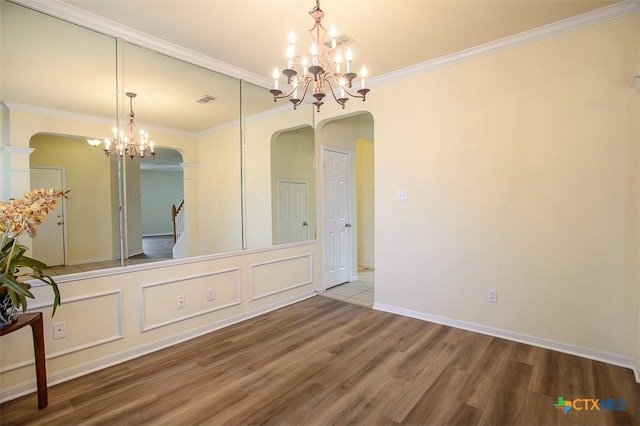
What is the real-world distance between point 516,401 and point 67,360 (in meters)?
3.23

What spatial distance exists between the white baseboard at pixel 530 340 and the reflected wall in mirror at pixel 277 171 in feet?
5.37

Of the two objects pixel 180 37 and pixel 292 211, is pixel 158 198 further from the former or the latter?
pixel 292 211

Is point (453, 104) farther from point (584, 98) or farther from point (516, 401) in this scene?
point (516, 401)

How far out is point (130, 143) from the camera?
2.80 m

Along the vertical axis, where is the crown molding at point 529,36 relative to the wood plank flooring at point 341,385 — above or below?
above

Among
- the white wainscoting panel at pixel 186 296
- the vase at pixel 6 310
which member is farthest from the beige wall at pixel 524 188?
the vase at pixel 6 310

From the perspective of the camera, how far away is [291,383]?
92.0 inches

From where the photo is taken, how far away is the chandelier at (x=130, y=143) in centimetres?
269

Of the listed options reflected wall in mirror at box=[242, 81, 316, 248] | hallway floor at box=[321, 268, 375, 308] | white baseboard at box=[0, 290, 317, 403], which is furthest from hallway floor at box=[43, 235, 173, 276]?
hallway floor at box=[321, 268, 375, 308]

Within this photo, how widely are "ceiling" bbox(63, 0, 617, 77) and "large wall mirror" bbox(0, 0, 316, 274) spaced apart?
0.36 meters

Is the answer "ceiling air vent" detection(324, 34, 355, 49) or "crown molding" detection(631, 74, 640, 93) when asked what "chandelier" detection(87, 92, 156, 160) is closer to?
"ceiling air vent" detection(324, 34, 355, 49)

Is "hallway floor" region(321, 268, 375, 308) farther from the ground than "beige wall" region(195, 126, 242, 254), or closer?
closer

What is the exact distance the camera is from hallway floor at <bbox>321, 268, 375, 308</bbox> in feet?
14.0

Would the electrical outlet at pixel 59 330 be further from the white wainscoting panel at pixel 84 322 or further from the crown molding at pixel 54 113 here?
the crown molding at pixel 54 113
